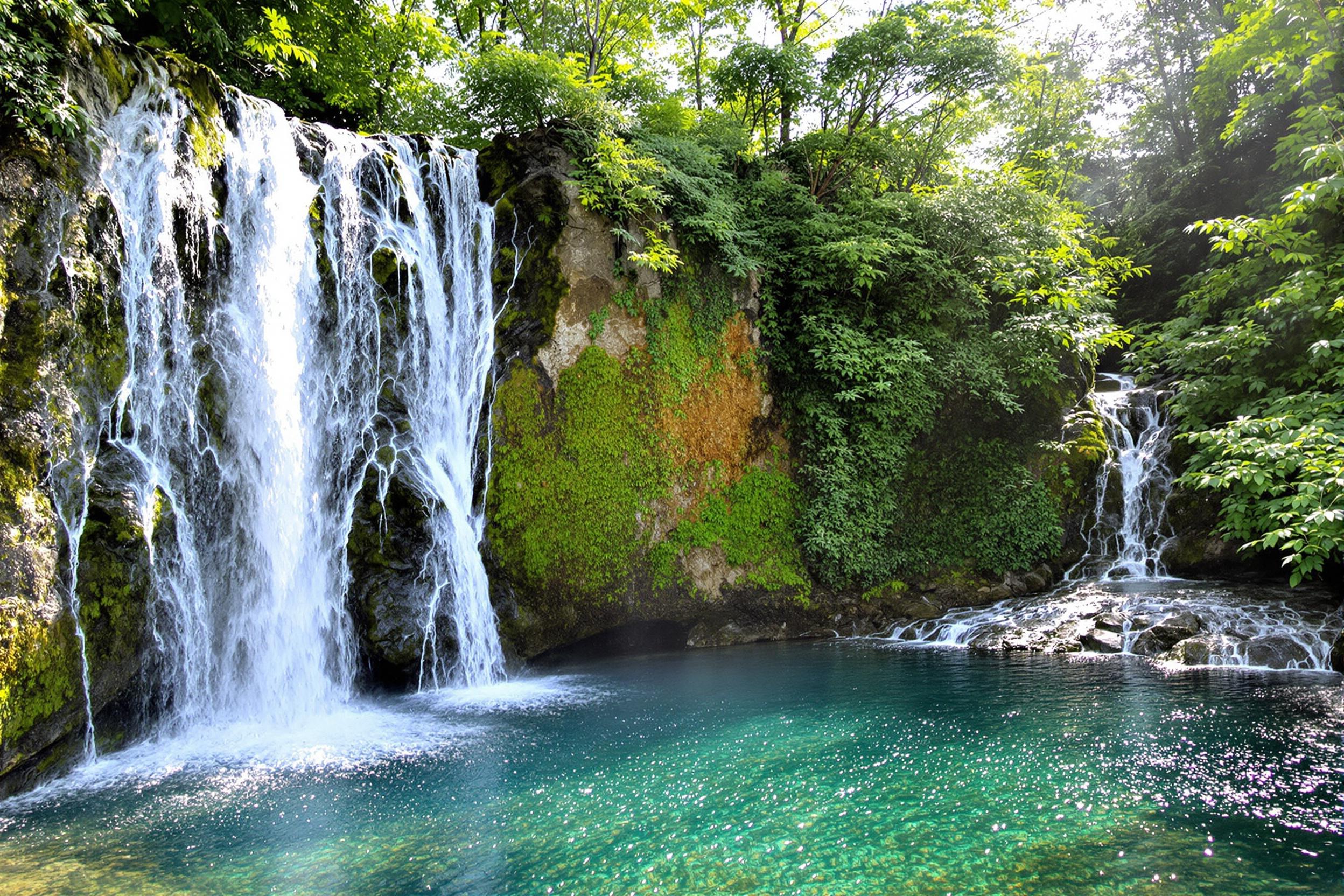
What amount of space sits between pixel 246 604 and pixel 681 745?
198 inches

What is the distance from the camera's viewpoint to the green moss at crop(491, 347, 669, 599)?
32.0 ft

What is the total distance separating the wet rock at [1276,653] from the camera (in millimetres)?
7695

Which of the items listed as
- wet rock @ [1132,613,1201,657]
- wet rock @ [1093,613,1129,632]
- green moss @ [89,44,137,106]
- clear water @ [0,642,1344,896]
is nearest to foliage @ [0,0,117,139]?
green moss @ [89,44,137,106]

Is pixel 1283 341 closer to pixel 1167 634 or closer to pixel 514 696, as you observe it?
pixel 1167 634

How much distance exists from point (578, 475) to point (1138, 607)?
26.3 feet

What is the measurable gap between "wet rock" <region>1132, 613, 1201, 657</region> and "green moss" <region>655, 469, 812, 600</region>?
4616 millimetres

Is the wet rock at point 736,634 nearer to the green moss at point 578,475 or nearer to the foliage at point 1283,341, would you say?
the green moss at point 578,475

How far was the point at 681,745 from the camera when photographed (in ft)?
19.5

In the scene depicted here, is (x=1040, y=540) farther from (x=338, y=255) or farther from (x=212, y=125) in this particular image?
(x=212, y=125)

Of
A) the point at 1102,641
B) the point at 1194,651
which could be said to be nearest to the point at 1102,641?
the point at 1102,641

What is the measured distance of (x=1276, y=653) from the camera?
7.79 metres

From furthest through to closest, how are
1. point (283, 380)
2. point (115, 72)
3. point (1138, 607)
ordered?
point (1138, 607), point (283, 380), point (115, 72)

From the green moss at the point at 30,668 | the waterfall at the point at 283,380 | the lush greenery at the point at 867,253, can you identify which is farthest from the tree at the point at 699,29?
the green moss at the point at 30,668

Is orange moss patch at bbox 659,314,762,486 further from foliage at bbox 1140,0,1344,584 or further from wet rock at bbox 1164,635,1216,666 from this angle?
wet rock at bbox 1164,635,1216,666
